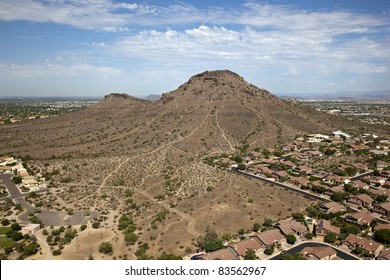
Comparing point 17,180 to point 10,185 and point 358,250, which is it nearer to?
point 10,185

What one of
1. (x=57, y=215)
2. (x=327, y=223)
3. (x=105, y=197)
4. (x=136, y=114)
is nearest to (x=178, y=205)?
(x=105, y=197)

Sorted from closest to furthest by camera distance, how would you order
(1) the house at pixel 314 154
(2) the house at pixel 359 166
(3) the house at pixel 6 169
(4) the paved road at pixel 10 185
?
(4) the paved road at pixel 10 185
(3) the house at pixel 6 169
(2) the house at pixel 359 166
(1) the house at pixel 314 154

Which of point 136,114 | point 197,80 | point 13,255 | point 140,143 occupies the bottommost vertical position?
point 13,255

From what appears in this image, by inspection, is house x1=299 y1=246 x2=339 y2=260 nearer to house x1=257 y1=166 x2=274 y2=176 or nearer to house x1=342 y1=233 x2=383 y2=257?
house x1=342 y1=233 x2=383 y2=257

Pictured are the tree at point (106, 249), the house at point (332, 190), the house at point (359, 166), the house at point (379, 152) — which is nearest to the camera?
the tree at point (106, 249)

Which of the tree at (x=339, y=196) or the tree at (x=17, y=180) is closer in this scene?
the tree at (x=339, y=196)

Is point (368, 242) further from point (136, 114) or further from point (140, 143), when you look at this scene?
point (136, 114)

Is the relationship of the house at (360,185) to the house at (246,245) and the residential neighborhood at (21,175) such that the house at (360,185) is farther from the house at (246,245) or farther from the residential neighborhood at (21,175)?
the residential neighborhood at (21,175)

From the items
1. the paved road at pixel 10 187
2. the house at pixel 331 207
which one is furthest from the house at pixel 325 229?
the paved road at pixel 10 187
